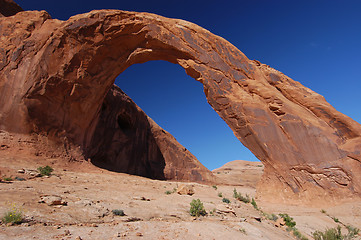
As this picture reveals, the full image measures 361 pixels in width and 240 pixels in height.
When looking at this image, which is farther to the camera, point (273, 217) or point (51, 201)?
point (273, 217)

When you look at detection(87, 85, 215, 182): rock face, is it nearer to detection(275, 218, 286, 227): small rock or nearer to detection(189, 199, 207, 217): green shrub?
detection(189, 199, 207, 217): green shrub

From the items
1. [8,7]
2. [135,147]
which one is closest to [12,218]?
[135,147]

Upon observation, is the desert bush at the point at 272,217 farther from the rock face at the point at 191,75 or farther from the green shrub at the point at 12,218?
the green shrub at the point at 12,218

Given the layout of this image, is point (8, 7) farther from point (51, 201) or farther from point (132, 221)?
point (132, 221)

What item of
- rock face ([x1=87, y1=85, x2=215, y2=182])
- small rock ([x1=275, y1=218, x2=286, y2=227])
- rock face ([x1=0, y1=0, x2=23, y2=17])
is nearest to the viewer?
small rock ([x1=275, y1=218, x2=286, y2=227])

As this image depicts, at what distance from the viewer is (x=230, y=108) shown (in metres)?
10.2

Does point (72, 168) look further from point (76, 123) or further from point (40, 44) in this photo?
point (40, 44)

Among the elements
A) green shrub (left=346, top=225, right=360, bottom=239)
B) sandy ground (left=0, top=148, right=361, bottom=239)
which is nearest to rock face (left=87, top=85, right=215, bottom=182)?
sandy ground (left=0, top=148, right=361, bottom=239)

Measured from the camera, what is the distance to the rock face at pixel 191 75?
26.9ft

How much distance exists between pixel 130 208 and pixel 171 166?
18515 millimetres

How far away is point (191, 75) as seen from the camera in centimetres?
1210

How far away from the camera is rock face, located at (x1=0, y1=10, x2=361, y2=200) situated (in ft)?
26.9

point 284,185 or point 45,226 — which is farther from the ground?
point 284,185

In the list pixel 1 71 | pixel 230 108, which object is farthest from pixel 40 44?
pixel 230 108
